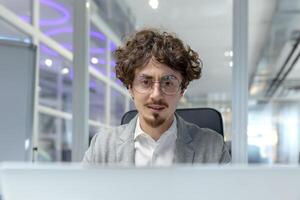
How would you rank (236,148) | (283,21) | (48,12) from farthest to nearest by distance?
(283,21) → (48,12) → (236,148)

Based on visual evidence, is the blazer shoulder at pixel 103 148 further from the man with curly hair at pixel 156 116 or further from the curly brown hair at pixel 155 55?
the curly brown hair at pixel 155 55

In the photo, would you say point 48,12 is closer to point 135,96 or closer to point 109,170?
point 135,96

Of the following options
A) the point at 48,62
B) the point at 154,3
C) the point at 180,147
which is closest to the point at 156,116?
the point at 180,147

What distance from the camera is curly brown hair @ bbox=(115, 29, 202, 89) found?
123 cm

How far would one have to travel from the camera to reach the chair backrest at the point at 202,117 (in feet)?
5.26

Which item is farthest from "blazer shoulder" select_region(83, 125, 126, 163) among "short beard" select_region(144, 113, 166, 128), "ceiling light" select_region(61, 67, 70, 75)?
"ceiling light" select_region(61, 67, 70, 75)

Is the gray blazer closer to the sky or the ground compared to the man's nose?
closer to the ground

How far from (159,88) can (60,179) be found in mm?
684

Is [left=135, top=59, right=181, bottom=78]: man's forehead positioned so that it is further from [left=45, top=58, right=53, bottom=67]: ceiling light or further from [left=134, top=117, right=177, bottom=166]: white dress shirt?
[left=45, top=58, right=53, bottom=67]: ceiling light

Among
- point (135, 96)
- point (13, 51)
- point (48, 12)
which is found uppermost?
point (48, 12)

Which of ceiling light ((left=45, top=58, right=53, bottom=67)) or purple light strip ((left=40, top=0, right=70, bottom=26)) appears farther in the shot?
ceiling light ((left=45, top=58, right=53, bottom=67))

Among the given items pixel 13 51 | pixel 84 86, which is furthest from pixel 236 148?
pixel 13 51

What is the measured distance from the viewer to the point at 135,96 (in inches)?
49.1

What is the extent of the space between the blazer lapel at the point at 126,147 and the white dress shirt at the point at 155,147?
2cm
